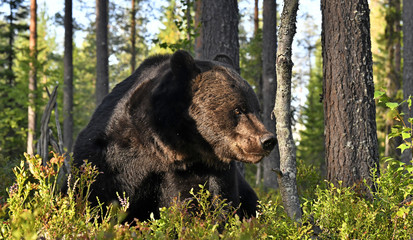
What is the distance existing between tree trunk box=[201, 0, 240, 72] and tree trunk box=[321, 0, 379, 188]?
86.6 inches

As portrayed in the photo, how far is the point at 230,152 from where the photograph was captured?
3848mm

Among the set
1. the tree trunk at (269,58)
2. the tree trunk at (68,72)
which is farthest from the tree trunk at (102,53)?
the tree trunk at (269,58)

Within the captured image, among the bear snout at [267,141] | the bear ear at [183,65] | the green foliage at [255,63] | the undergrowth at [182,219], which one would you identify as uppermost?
the green foliage at [255,63]

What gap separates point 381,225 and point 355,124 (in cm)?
167

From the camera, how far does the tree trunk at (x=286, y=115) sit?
4086 millimetres

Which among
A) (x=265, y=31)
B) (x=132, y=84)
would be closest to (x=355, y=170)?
(x=132, y=84)

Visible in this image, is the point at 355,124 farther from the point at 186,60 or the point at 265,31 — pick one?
the point at 265,31

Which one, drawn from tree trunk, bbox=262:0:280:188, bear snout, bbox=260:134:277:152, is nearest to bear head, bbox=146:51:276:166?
bear snout, bbox=260:134:277:152

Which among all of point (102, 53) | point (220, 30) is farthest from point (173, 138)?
point (102, 53)

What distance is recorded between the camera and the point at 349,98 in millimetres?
4969

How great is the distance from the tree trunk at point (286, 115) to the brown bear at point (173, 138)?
364 mm

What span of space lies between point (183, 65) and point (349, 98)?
2182 millimetres

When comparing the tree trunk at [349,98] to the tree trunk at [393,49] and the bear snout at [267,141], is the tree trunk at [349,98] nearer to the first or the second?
the bear snout at [267,141]

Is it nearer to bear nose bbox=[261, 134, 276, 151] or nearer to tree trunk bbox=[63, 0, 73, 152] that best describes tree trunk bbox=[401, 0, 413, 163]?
bear nose bbox=[261, 134, 276, 151]
